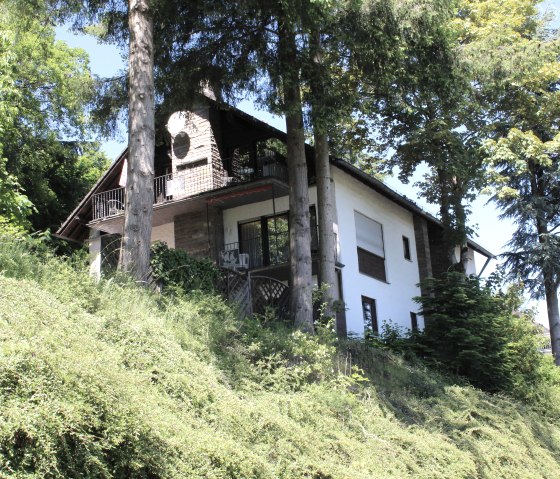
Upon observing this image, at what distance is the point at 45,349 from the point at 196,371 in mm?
2669

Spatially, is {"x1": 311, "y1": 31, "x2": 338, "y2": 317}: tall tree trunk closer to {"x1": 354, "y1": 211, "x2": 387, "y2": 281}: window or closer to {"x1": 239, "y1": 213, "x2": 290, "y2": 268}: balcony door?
{"x1": 239, "y1": 213, "x2": 290, "y2": 268}: balcony door

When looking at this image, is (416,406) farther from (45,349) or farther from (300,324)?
(45,349)

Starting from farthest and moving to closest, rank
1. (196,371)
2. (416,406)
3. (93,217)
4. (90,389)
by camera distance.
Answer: (93,217)
(416,406)
(196,371)
(90,389)

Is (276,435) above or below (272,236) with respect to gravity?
below

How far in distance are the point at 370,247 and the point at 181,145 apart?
739 cm

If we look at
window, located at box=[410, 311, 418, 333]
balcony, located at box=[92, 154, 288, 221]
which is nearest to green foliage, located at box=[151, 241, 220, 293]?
balcony, located at box=[92, 154, 288, 221]

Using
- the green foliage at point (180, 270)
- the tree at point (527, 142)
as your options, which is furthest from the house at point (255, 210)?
the green foliage at point (180, 270)

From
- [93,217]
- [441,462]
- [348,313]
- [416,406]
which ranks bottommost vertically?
[441,462]

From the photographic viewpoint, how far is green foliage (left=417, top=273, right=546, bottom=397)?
610 inches

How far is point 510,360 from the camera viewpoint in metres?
15.9

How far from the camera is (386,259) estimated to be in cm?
2461

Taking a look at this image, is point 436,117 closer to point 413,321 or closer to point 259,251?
point 259,251

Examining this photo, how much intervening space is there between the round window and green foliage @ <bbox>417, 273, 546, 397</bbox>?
10533 mm

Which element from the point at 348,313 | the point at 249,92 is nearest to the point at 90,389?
the point at 249,92
